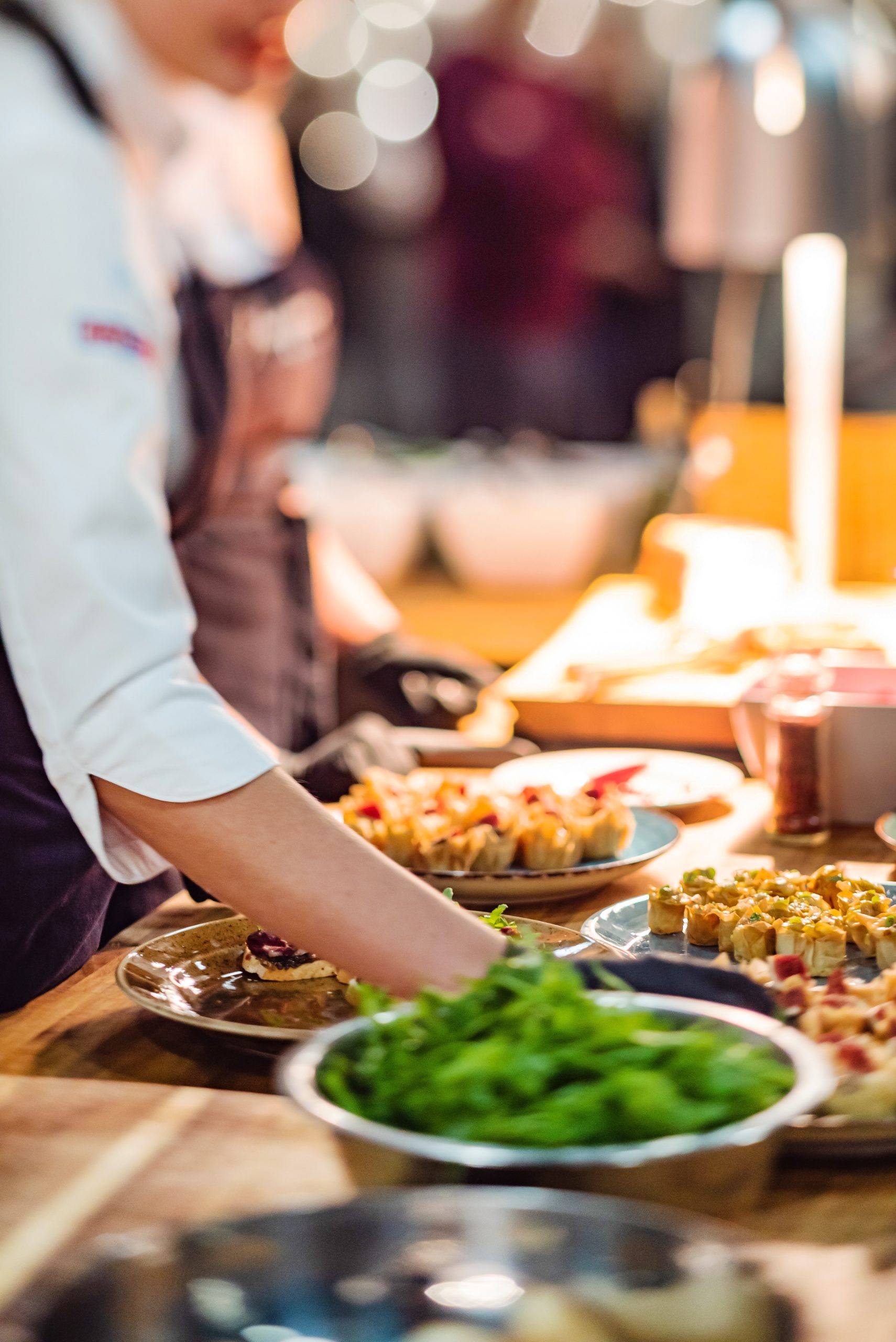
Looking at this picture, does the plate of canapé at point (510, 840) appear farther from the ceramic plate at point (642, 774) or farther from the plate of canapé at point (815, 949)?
the ceramic plate at point (642, 774)

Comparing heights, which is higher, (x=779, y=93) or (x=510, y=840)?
(x=779, y=93)

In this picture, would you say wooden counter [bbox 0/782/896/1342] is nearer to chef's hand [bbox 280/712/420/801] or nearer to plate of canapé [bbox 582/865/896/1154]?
plate of canapé [bbox 582/865/896/1154]

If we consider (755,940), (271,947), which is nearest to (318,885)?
(271,947)

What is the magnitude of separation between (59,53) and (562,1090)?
83 centimetres

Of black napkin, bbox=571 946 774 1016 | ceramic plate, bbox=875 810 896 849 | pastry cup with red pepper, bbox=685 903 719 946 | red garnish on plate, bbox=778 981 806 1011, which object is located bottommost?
ceramic plate, bbox=875 810 896 849

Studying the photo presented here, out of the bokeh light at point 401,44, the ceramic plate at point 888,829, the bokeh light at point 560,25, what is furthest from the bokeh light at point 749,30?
the ceramic plate at point 888,829

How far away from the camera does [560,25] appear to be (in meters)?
2.88

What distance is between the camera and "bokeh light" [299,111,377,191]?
356cm

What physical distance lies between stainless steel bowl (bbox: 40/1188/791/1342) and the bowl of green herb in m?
0.02

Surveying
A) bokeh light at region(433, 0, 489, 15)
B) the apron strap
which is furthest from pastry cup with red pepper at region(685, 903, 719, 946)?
bokeh light at region(433, 0, 489, 15)

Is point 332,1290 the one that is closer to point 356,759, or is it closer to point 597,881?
point 597,881

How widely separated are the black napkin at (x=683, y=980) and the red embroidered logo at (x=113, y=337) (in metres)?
0.52

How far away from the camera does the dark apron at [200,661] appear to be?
1.10 m

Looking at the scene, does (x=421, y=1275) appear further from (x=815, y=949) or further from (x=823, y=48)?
(x=823, y=48)
